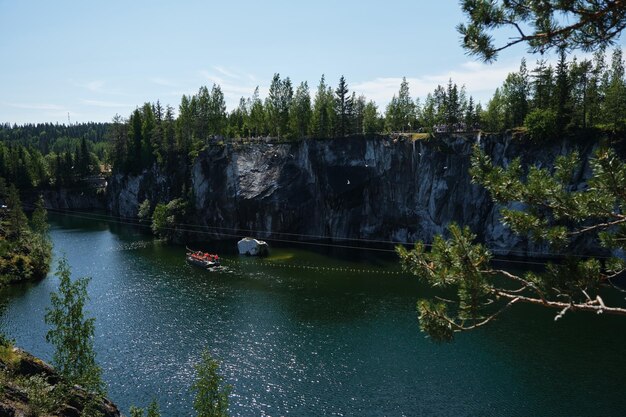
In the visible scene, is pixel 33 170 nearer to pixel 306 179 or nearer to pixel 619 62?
pixel 306 179

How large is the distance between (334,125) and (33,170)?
108203 millimetres

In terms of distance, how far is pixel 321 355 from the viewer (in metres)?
39.5

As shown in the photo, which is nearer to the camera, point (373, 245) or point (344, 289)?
point (344, 289)

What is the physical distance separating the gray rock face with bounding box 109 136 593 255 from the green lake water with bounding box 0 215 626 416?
61.6ft

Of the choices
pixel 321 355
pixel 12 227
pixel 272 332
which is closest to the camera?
pixel 321 355

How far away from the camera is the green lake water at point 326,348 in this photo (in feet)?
105

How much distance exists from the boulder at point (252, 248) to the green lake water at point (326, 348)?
1268cm

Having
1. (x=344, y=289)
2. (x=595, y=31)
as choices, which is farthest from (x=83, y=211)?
(x=595, y=31)

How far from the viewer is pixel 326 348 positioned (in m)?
41.0

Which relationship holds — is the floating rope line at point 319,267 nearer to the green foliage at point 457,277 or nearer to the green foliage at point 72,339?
the green foliage at point 72,339

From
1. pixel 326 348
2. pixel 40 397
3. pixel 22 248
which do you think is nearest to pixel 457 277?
pixel 40 397

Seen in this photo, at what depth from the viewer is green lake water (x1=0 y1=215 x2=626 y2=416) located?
3192cm

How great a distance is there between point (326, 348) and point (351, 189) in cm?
4759

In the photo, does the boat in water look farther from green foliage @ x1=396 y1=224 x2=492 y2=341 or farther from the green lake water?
green foliage @ x1=396 y1=224 x2=492 y2=341
